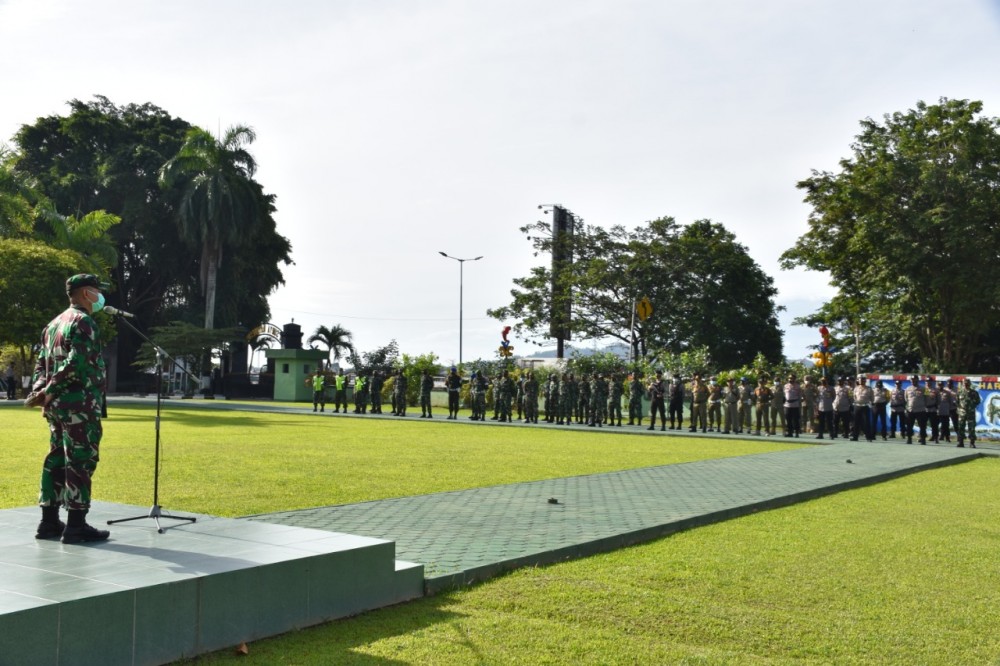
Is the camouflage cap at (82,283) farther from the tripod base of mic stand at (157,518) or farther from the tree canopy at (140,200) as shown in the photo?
the tree canopy at (140,200)

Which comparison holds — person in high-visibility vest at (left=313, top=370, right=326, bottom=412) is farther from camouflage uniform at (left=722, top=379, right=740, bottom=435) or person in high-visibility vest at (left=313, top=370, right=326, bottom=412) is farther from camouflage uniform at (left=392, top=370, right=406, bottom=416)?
camouflage uniform at (left=722, top=379, right=740, bottom=435)

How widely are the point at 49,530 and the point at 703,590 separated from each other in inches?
165

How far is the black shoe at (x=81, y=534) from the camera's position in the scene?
5.56 meters

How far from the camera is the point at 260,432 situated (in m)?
21.1

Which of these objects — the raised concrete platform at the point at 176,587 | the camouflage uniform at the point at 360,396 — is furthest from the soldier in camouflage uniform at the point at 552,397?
the raised concrete platform at the point at 176,587

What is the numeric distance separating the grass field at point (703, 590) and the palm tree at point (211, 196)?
3765 centimetres

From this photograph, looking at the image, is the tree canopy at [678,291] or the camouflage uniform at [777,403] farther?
the tree canopy at [678,291]

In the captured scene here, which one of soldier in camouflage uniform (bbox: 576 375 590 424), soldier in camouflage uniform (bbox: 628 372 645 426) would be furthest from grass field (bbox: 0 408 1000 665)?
soldier in camouflage uniform (bbox: 628 372 645 426)

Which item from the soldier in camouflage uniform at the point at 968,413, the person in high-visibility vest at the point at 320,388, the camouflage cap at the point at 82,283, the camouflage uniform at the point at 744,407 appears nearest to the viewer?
the camouflage cap at the point at 82,283

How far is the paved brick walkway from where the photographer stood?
677 centimetres

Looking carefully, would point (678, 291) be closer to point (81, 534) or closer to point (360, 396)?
point (360, 396)

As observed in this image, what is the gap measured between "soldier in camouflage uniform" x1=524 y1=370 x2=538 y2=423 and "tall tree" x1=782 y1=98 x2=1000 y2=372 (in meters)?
12.5

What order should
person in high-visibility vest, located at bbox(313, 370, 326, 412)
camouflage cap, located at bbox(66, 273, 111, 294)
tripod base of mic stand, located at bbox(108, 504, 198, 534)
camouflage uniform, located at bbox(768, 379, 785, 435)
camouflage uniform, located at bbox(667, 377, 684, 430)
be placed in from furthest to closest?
person in high-visibility vest, located at bbox(313, 370, 326, 412) → camouflage uniform, located at bbox(667, 377, 684, 430) → camouflage uniform, located at bbox(768, 379, 785, 435) → tripod base of mic stand, located at bbox(108, 504, 198, 534) → camouflage cap, located at bbox(66, 273, 111, 294)

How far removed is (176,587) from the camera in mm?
4434
